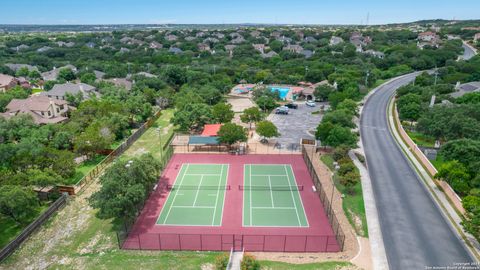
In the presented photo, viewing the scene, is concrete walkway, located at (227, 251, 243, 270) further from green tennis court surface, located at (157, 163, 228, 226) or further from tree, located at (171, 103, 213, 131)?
tree, located at (171, 103, 213, 131)

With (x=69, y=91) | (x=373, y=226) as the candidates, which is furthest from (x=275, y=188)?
(x=69, y=91)

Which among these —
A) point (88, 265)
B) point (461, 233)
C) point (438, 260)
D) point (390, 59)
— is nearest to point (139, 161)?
point (88, 265)

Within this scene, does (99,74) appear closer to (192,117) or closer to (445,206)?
(192,117)

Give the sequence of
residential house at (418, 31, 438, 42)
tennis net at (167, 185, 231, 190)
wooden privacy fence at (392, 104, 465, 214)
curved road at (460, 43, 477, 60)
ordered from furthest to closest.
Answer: residential house at (418, 31, 438, 42) < curved road at (460, 43, 477, 60) < tennis net at (167, 185, 231, 190) < wooden privacy fence at (392, 104, 465, 214)

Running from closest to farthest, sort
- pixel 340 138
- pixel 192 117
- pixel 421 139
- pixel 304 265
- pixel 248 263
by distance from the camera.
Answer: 1. pixel 248 263
2. pixel 304 265
3. pixel 340 138
4. pixel 421 139
5. pixel 192 117

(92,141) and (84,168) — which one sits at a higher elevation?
(92,141)

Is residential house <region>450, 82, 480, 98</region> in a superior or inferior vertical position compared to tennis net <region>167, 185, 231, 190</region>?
superior

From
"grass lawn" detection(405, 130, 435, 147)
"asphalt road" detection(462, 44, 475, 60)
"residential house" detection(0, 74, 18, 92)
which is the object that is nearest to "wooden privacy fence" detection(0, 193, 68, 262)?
"grass lawn" detection(405, 130, 435, 147)

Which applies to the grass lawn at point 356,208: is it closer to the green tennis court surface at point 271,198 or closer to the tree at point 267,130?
the green tennis court surface at point 271,198
